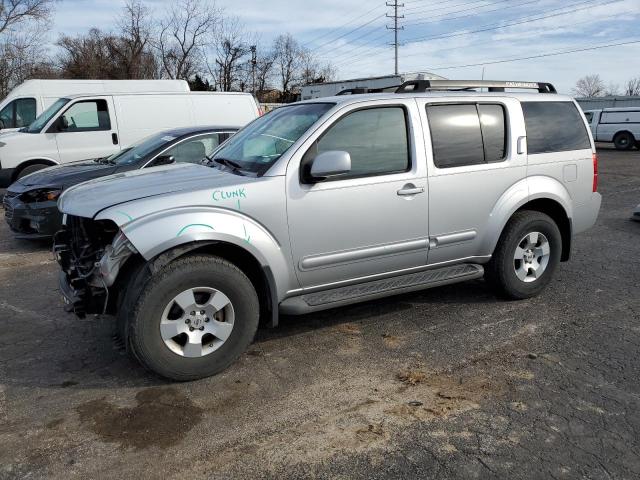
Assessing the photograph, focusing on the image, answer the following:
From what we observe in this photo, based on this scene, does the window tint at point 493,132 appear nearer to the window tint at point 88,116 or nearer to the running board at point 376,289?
the running board at point 376,289

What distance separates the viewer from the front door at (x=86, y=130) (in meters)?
9.94

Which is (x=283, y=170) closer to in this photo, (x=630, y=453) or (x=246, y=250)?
(x=246, y=250)

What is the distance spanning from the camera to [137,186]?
12.2ft

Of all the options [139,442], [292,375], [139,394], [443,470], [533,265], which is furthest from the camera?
[533,265]

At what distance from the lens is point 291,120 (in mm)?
4277

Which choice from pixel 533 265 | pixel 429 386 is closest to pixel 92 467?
pixel 429 386

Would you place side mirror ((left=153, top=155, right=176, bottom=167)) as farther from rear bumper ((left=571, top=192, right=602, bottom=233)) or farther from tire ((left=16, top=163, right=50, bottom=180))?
rear bumper ((left=571, top=192, right=602, bottom=233))

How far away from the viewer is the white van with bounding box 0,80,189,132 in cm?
1308

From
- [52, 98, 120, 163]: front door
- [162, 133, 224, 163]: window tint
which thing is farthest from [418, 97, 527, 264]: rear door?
[52, 98, 120, 163]: front door

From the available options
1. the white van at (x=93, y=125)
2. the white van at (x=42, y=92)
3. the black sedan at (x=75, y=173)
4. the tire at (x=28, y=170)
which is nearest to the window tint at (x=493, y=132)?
the black sedan at (x=75, y=173)

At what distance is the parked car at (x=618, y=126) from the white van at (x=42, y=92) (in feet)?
64.5

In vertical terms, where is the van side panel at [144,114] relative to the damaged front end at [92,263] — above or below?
above

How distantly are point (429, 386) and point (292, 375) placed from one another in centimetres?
92

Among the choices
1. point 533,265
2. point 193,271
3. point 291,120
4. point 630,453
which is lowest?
point 630,453
